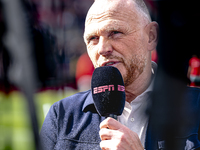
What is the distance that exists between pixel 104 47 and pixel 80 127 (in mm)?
463

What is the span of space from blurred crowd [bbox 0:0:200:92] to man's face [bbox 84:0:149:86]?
245mm

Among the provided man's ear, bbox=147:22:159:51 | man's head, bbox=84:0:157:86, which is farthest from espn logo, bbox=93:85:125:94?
man's ear, bbox=147:22:159:51

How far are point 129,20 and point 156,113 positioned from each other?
0.53m

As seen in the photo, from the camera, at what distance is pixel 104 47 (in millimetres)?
1247

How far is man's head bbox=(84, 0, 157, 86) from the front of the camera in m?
1.26

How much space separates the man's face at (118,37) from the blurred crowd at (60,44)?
245 mm

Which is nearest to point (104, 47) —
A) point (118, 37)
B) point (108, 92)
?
point (118, 37)

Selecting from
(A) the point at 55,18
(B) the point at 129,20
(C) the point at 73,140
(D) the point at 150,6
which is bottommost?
(C) the point at 73,140

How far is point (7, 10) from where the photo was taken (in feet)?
→ 1.12

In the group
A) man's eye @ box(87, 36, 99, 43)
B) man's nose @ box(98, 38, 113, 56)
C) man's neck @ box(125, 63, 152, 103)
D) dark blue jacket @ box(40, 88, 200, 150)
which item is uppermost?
man's eye @ box(87, 36, 99, 43)

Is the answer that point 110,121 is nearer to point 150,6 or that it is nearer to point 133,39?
point 133,39

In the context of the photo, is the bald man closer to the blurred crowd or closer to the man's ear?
the man's ear

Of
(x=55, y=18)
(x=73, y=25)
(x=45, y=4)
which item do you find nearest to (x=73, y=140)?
(x=73, y=25)

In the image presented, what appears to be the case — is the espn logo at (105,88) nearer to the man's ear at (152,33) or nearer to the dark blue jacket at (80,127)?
the dark blue jacket at (80,127)
